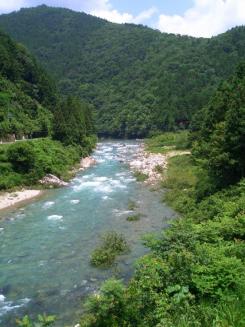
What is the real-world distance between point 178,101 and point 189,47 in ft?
250

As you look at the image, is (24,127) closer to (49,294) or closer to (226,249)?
(49,294)

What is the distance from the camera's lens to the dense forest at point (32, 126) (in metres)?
48.9

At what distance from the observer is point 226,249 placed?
53.5ft

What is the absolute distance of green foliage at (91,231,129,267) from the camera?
2361 cm

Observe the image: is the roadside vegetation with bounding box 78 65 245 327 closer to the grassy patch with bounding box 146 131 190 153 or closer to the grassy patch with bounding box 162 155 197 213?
the grassy patch with bounding box 162 155 197 213

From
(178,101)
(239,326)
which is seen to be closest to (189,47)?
(178,101)

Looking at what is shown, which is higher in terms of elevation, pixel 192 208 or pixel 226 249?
pixel 226 249

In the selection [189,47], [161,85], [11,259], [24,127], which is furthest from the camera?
[189,47]

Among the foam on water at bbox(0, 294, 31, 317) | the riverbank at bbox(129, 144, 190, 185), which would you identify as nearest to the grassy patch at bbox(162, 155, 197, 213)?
the riverbank at bbox(129, 144, 190, 185)

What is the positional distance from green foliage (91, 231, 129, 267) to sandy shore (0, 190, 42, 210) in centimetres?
1388

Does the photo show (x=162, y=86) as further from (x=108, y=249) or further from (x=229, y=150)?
(x=108, y=249)

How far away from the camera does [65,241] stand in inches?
1103

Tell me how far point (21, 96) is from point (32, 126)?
1354 centimetres

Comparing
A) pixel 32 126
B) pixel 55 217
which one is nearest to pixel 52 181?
pixel 55 217
